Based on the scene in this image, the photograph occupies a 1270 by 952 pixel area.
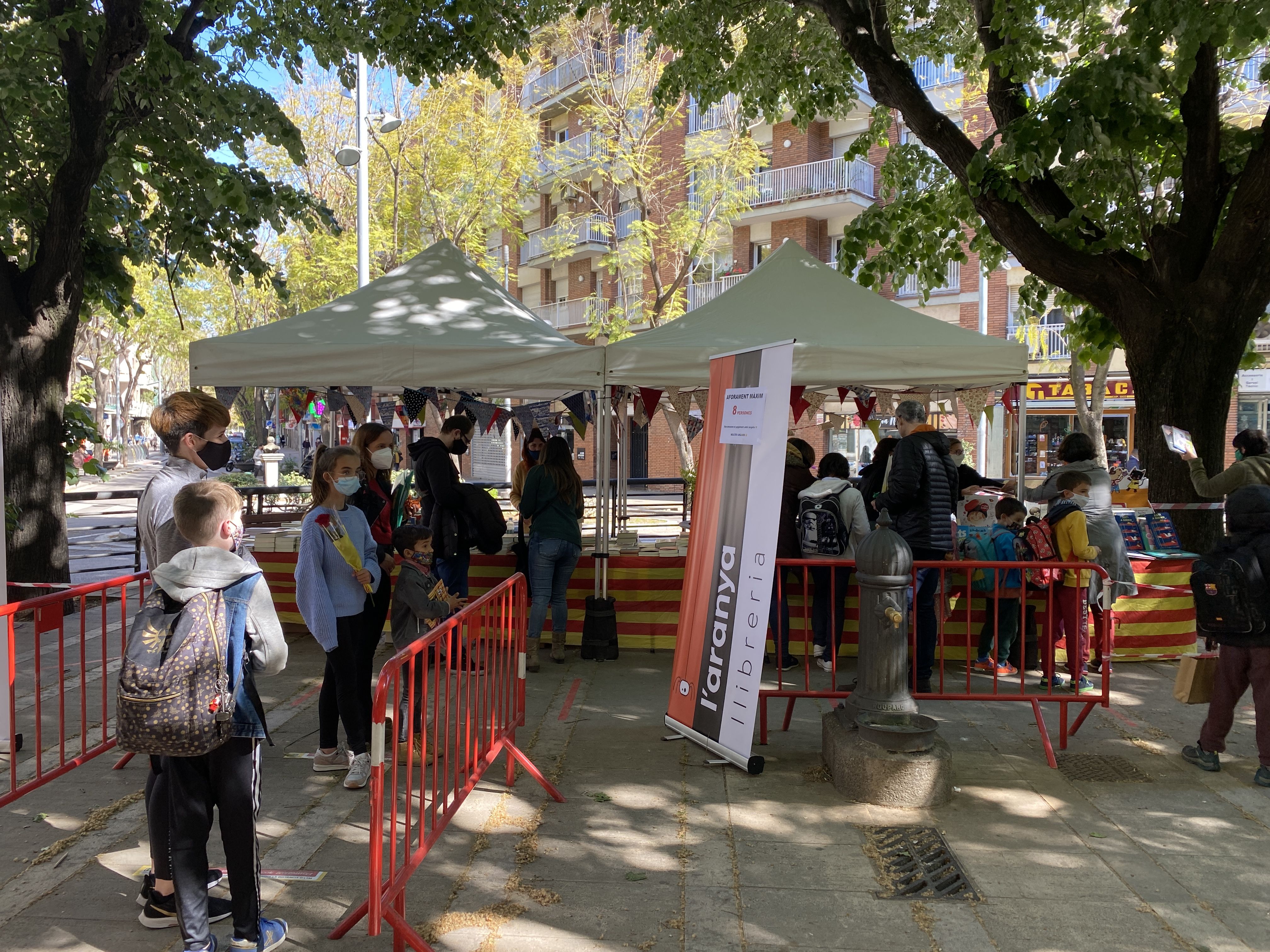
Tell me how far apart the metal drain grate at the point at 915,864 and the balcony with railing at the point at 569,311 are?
28923 mm

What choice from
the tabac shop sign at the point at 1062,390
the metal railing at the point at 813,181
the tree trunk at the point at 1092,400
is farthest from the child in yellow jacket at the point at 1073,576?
the metal railing at the point at 813,181

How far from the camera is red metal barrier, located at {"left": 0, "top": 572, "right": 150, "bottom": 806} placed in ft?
14.1

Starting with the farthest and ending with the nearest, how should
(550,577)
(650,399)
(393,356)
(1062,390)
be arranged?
A: (1062,390) → (650,399) → (550,577) → (393,356)

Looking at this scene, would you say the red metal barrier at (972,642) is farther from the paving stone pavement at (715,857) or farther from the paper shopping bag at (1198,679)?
the paper shopping bag at (1198,679)

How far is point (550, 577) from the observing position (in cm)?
739

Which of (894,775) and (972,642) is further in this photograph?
(972,642)

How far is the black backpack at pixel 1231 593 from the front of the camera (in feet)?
15.9

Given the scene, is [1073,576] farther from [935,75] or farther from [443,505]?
[935,75]

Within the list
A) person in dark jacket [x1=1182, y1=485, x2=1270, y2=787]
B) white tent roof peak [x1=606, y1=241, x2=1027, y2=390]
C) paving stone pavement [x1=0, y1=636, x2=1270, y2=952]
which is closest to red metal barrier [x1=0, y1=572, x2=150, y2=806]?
paving stone pavement [x1=0, y1=636, x2=1270, y2=952]

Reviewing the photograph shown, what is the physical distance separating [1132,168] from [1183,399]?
2.13 m

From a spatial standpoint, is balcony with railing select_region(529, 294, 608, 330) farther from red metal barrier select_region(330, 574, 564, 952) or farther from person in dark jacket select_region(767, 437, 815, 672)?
red metal barrier select_region(330, 574, 564, 952)

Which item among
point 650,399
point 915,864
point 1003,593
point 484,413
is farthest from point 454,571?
point 915,864

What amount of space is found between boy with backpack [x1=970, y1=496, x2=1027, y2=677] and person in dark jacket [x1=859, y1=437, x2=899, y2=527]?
95 centimetres

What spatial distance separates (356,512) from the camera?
4.63 m
